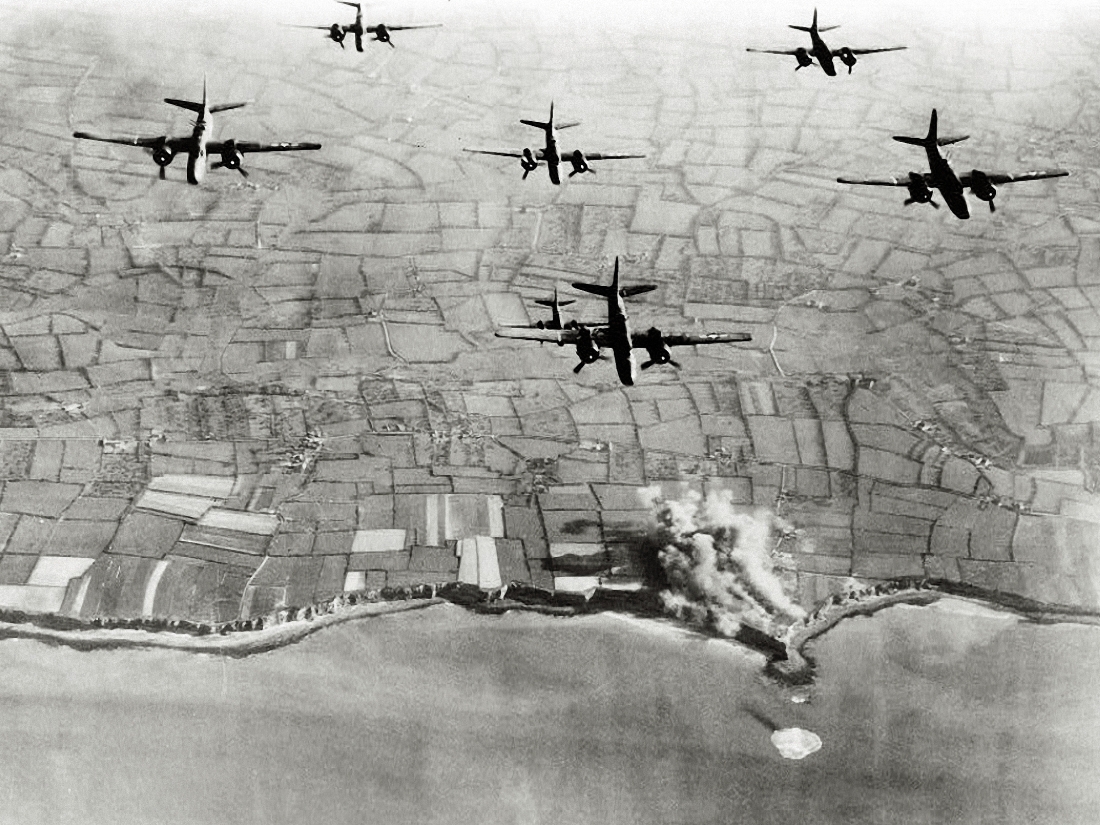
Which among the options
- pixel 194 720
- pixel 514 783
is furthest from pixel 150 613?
pixel 514 783

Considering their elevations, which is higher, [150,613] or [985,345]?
[985,345]

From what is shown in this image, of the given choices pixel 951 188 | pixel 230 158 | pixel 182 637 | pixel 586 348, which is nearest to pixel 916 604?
pixel 586 348

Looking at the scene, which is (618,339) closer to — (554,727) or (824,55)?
(554,727)

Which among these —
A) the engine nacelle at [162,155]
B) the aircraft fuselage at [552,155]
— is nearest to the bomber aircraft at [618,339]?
the aircraft fuselage at [552,155]

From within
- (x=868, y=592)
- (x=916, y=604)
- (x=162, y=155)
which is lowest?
(x=916, y=604)

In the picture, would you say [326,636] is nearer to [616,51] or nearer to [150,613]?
[150,613]

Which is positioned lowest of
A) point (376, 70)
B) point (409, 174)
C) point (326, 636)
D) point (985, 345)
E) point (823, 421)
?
point (326, 636)
